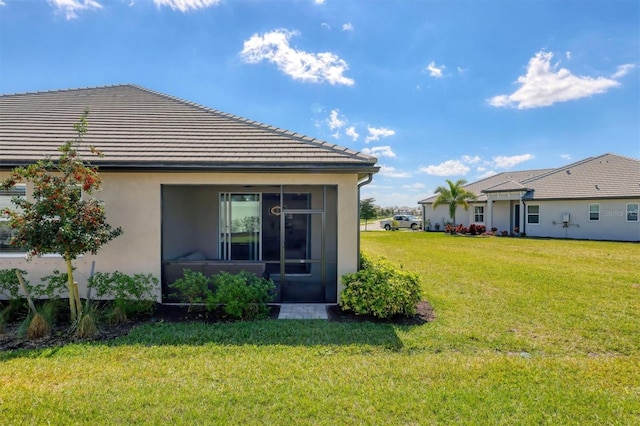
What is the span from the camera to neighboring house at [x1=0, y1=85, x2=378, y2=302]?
22.8ft

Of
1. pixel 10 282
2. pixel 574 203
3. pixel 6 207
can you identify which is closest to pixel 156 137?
pixel 6 207

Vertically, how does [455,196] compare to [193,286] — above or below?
above

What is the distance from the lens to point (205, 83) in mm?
11867

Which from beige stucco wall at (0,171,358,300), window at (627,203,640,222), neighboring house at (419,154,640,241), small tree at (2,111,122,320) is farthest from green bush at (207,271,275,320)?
window at (627,203,640,222)

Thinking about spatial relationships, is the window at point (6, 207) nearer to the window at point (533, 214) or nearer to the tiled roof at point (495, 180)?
the window at point (533, 214)

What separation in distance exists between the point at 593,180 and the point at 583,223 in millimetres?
4191

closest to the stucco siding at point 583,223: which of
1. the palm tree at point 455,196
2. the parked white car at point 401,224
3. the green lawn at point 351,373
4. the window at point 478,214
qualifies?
the window at point 478,214

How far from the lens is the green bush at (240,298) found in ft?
19.9

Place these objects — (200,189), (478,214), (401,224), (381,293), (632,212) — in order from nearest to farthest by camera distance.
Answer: (381,293) < (200,189) < (632,212) < (478,214) < (401,224)

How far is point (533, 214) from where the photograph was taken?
82.4ft

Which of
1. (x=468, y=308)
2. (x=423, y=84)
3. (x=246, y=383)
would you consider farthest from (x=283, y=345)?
(x=423, y=84)

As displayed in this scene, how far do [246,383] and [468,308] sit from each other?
→ 5282 millimetres

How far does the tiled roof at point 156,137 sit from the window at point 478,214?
26333 millimetres

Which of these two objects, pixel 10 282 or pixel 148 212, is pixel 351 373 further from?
pixel 10 282
